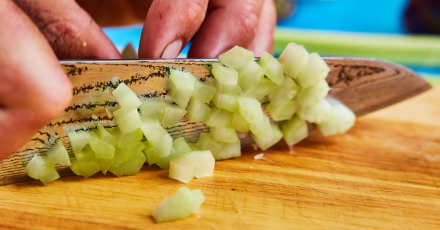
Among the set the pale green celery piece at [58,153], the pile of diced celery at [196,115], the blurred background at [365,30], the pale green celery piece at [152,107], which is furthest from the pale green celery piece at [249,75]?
the blurred background at [365,30]

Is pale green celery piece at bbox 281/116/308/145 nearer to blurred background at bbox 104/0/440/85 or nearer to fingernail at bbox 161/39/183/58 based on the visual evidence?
fingernail at bbox 161/39/183/58

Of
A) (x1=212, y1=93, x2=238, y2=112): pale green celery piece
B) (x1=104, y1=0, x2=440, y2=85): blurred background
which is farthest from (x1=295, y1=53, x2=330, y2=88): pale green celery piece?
(x1=104, y1=0, x2=440, y2=85): blurred background

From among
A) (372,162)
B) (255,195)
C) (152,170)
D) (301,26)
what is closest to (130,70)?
(152,170)

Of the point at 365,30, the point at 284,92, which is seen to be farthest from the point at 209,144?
the point at 365,30

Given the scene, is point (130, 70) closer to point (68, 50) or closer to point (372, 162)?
point (68, 50)

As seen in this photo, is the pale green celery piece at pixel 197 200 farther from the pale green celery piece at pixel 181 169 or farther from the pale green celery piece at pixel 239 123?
the pale green celery piece at pixel 239 123

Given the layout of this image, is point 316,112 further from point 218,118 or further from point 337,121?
point 218,118
